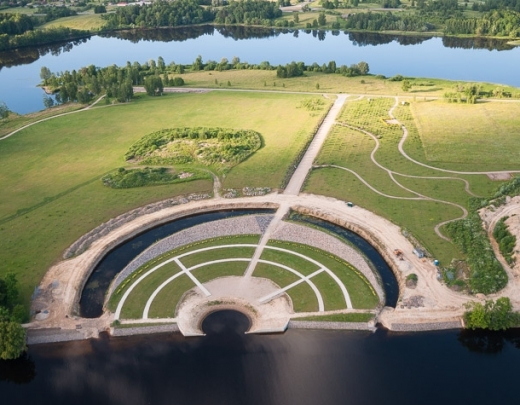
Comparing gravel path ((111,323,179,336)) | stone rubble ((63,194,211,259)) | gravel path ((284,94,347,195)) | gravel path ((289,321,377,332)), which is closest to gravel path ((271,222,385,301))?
gravel path ((289,321,377,332))

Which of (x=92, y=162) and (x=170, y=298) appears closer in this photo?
(x=170, y=298)

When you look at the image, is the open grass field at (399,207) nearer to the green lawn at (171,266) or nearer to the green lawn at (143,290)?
the green lawn at (171,266)

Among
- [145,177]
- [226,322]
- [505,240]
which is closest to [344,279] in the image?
[226,322]

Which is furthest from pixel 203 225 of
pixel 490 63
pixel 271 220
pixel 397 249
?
pixel 490 63

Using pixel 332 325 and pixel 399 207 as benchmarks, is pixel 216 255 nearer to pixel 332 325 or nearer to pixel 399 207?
pixel 332 325

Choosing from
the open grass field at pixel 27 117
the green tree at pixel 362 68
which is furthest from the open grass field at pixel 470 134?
the open grass field at pixel 27 117

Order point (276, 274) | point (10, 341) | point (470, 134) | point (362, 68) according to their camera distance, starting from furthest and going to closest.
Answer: point (362, 68)
point (470, 134)
point (276, 274)
point (10, 341)

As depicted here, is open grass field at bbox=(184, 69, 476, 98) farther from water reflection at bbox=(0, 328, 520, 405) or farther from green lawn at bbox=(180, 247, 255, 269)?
water reflection at bbox=(0, 328, 520, 405)
